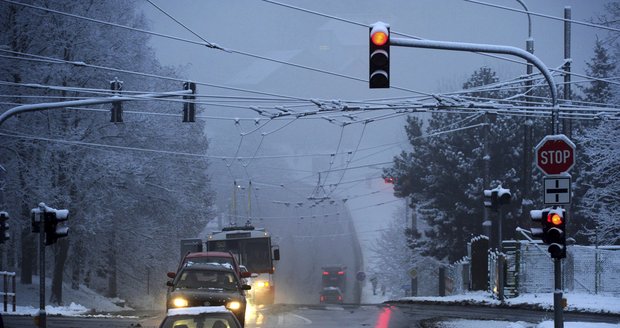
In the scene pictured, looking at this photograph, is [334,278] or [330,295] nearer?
[330,295]

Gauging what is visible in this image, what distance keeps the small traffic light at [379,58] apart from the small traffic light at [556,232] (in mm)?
4466

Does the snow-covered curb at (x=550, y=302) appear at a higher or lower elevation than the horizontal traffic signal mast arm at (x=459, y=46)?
lower

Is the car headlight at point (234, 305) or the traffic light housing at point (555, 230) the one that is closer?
the traffic light housing at point (555, 230)

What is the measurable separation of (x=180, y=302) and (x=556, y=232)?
8220 mm

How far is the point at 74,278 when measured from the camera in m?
49.7

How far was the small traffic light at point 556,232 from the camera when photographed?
1856 cm

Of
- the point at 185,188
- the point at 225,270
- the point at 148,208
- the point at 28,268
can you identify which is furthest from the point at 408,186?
the point at 225,270

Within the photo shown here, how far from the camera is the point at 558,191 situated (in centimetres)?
1902

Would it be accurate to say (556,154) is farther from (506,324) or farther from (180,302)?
(180,302)

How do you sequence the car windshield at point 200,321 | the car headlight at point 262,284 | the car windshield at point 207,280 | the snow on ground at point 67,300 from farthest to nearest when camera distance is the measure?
the car headlight at point 262,284 < the snow on ground at point 67,300 < the car windshield at point 207,280 < the car windshield at point 200,321

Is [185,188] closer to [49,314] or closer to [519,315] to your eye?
[49,314]

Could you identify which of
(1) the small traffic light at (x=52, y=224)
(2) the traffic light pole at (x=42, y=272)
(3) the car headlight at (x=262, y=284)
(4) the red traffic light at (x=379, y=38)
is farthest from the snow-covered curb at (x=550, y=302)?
(4) the red traffic light at (x=379, y=38)

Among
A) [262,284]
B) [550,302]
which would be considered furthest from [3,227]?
[550,302]

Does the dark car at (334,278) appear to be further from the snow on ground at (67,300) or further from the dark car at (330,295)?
the snow on ground at (67,300)
